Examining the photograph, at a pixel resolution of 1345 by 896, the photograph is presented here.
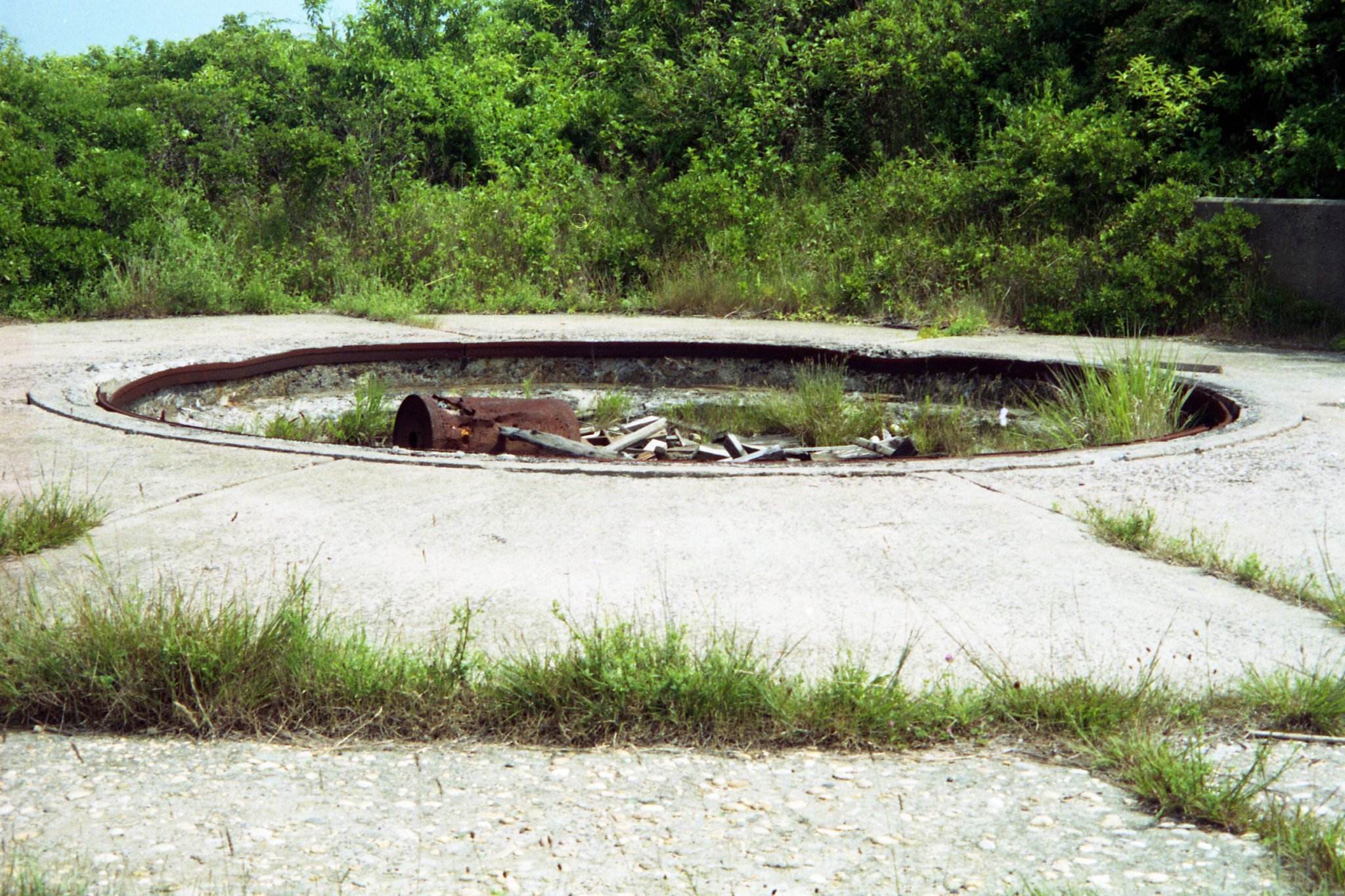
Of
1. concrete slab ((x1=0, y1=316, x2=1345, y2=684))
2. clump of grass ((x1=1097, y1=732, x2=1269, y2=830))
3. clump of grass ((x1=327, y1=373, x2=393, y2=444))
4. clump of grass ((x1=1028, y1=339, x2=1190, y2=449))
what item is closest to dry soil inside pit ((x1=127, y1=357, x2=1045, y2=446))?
clump of grass ((x1=327, y1=373, x2=393, y2=444))

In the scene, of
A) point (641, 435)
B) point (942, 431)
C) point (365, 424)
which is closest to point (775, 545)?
point (641, 435)

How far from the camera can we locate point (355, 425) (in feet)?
23.6

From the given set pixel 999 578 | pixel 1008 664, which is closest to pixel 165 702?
pixel 1008 664

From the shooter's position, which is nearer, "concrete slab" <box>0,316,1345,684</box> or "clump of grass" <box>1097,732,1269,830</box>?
"clump of grass" <box>1097,732,1269,830</box>

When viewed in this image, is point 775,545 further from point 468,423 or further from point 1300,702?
point 468,423

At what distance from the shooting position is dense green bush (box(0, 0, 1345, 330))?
9.92m

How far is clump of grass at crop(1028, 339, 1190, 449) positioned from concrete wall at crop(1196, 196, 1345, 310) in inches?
130

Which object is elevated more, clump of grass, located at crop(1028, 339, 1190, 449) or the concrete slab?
clump of grass, located at crop(1028, 339, 1190, 449)

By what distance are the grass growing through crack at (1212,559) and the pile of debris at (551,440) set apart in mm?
2198

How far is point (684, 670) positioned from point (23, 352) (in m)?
6.67

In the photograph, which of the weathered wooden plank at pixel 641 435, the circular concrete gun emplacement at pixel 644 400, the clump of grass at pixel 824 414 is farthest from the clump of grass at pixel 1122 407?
the weathered wooden plank at pixel 641 435

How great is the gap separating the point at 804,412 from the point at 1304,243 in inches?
183

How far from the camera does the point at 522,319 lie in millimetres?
9812

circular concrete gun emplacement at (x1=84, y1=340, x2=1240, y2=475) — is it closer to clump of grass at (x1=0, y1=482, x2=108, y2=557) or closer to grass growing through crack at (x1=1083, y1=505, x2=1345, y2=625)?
grass growing through crack at (x1=1083, y1=505, x2=1345, y2=625)
